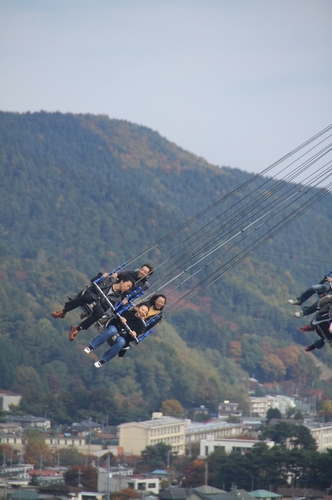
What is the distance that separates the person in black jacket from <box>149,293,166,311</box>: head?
2.12 feet

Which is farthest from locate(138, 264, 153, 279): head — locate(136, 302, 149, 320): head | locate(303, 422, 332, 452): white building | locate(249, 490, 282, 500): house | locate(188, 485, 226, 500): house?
locate(303, 422, 332, 452): white building

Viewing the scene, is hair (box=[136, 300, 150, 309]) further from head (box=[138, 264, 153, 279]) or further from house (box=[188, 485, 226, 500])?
house (box=[188, 485, 226, 500])

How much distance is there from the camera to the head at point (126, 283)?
32281 millimetres

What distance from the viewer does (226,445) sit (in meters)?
96.5

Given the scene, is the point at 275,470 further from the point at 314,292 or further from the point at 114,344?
the point at 114,344

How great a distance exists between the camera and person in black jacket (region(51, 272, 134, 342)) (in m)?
32.1

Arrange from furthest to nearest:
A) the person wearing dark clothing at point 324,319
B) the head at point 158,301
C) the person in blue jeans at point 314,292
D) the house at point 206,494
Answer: the house at point 206,494
the person in blue jeans at point 314,292
the person wearing dark clothing at point 324,319
the head at point 158,301

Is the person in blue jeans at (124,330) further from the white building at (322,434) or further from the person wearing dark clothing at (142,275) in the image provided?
the white building at (322,434)

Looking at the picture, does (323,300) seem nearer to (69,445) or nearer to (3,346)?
(69,445)

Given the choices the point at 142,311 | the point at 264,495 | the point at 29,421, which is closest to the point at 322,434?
the point at 29,421

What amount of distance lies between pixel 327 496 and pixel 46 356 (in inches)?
2960

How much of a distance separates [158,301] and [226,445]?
65942 mm

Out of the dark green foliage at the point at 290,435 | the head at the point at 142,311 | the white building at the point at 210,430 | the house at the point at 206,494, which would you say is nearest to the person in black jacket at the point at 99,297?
the head at the point at 142,311

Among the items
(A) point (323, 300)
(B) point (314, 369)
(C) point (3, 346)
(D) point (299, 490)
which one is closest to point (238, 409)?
(C) point (3, 346)
